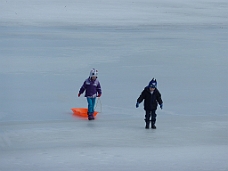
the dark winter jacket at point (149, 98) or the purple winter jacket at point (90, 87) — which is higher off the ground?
the purple winter jacket at point (90, 87)

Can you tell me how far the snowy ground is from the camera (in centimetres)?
771

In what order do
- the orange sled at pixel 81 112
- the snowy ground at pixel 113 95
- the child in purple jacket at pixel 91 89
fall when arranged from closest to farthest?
1. the snowy ground at pixel 113 95
2. the child in purple jacket at pixel 91 89
3. the orange sled at pixel 81 112

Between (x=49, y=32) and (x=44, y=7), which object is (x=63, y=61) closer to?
(x=49, y=32)

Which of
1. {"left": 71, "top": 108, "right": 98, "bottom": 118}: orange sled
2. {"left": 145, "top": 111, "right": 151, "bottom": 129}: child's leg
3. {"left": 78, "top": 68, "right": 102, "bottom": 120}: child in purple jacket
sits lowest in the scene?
{"left": 145, "top": 111, "right": 151, "bottom": 129}: child's leg

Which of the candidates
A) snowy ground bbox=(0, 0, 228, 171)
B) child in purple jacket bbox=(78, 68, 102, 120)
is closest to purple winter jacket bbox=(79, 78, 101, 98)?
child in purple jacket bbox=(78, 68, 102, 120)

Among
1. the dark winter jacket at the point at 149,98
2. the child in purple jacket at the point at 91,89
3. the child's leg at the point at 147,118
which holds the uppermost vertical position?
the child in purple jacket at the point at 91,89

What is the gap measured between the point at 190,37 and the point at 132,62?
6.96 meters

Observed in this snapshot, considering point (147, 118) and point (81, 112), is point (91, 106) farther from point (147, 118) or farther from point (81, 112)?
point (147, 118)

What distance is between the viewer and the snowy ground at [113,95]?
771 cm

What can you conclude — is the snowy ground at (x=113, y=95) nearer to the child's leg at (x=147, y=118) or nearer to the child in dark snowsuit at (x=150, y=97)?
the child's leg at (x=147, y=118)

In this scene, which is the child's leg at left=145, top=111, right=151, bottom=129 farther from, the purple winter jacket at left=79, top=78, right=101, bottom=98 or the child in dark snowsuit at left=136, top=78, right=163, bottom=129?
the purple winter jacket at left=79, top=78, right=101, bottom=98

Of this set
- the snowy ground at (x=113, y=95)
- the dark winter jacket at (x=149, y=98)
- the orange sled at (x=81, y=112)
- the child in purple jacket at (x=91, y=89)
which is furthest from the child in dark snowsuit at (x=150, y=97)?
the orange sled at (x=81, y=112)

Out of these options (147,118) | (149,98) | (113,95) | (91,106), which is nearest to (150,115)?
(147,118)

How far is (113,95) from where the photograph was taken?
40.3 feet
